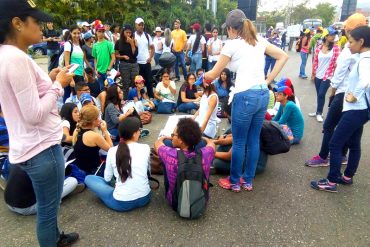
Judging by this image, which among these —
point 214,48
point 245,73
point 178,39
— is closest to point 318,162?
point 245,73

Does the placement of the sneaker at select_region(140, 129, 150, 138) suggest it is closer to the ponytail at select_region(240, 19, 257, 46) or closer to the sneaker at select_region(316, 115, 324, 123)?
the ponytail at select_region(240, 19, 257, 46)

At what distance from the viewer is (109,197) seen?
117 inches

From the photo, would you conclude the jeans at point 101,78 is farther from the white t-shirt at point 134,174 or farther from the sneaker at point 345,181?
the sneaker at point 345,181

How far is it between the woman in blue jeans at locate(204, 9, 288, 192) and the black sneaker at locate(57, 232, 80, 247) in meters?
1.73

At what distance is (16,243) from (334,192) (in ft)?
10.6

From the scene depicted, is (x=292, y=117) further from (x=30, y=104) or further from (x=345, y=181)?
(x=30, y=104)

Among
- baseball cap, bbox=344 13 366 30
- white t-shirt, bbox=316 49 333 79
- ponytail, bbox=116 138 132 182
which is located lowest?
ponytail, bbox=116 138 132 182

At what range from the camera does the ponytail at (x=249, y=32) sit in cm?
270

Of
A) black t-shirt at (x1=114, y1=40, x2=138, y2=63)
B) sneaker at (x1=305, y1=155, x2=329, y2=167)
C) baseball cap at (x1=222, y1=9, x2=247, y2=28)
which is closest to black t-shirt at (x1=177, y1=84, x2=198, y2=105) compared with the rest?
black t-shirt at (x1=114, y1=40, x2=138, y2=63)

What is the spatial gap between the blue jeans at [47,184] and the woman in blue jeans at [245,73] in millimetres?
1656

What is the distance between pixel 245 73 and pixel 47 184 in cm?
194

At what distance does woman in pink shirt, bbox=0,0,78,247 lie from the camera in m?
1.43

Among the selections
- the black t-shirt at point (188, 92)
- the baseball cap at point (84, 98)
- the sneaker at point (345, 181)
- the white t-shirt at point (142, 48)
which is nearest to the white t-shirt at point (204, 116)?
the baseball cap at point (84, 98)

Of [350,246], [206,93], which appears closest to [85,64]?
[206,93]
